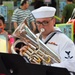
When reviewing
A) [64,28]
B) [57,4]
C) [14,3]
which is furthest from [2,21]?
[57,4]

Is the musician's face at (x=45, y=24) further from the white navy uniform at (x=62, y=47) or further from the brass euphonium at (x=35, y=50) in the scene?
the brass euphonium at (x=35, y=50)

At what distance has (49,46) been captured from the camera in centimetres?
278

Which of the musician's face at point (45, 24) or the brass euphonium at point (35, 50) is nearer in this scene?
the brass euphonium at point (35, 50)

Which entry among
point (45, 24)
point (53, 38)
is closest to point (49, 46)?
point (53, 38)

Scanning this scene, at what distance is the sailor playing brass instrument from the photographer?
8.50ft

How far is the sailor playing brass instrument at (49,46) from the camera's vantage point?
8.50ft

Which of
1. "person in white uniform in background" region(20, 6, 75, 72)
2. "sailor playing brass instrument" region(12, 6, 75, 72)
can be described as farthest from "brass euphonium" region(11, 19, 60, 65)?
"person in white uniform in background" region(20, 6, 75, 72)

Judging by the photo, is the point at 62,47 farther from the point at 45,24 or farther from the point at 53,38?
the point at 45,24

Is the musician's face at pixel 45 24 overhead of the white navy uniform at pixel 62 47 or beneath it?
overhead

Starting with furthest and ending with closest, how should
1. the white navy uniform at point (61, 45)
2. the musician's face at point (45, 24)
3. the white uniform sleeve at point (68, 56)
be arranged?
the musician's face at point (45, 24)
the white navy uniform at point (61, 45)
the white uniform sleeve at point (68, 56)

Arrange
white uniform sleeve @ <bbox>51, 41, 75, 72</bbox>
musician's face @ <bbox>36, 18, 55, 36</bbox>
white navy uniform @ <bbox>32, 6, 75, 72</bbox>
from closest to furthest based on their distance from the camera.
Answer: white uniform sleeve @ <bbox>51, 41, 75, 72</bbox>
white navy uniform @ <bbox>32, 6, 75, 72</bbox>
musician's face @ <bbox>36, 18, 55, 36</bbox>

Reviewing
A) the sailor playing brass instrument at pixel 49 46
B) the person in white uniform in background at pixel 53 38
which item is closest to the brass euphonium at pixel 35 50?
the sailor playing brass instrument at pixel 49 46

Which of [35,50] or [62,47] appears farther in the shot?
[62,47]

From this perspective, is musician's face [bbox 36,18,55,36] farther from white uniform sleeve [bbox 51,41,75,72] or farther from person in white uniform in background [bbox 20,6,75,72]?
white uniform sleeve [bbox 51,41,75,72]
